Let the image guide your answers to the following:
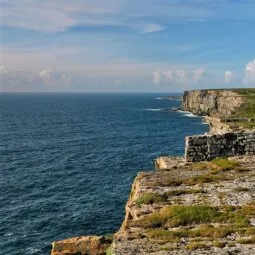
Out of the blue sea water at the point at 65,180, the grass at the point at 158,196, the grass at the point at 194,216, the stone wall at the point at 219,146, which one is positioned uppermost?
the stone wall at the point at 219,146

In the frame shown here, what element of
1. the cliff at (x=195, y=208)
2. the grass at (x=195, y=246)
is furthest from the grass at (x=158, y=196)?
the grass at (x=195, y=246)

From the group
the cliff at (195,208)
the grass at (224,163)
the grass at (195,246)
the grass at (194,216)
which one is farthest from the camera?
the grass at (224,163)

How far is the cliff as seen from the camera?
560 inches

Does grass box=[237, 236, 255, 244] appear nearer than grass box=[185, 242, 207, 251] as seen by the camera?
No

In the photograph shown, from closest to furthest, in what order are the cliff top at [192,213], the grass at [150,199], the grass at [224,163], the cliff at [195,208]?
1. the cliff top at [192,213]
2. the cliff at [195,208]
3. the grass at [150,199]
4. the grass at [224,163]

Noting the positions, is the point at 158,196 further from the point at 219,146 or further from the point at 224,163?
the point at 219,146

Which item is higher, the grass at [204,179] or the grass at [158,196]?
the grass at [204,179]

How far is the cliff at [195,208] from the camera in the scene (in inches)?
560

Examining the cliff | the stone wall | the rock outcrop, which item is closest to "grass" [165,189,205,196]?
the cliff

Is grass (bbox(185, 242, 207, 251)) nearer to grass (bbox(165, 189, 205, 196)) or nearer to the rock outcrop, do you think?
grass (bbox(165, 189, 205, 196))

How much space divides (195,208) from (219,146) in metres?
10.8

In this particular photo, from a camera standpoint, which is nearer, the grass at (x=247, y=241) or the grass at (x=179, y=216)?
the grass at (x=247, y=241)

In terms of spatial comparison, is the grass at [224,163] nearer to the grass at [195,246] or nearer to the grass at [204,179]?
the grass at [204,179]

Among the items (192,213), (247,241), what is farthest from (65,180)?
(247,241)
